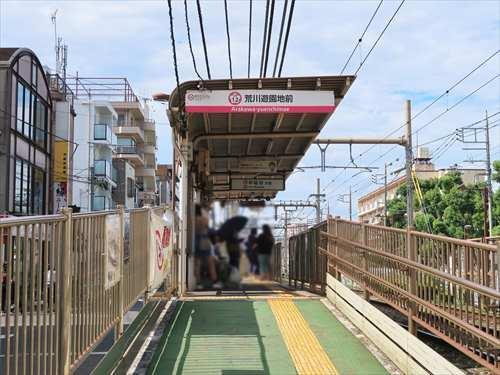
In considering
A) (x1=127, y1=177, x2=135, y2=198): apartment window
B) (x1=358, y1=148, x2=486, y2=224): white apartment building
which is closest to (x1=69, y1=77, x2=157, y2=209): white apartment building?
(x1=127, y1=177, x2=135, y2=198): apartment window

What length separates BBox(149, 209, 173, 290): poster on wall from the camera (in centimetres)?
802

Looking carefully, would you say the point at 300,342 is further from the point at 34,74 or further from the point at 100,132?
the point at 100,132

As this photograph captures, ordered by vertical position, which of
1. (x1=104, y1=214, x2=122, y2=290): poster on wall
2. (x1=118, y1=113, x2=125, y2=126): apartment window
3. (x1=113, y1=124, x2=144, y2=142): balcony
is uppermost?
(x1=118, y1=113, x2=125, y2=126): apartment window

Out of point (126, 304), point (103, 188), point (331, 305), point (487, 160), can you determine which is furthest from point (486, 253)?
point (103, 188)

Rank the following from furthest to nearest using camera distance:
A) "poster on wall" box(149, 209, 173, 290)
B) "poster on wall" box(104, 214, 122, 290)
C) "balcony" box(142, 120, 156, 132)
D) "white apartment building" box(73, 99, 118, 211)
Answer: "balcony" box(142, 120, 156, 132), "white apartment building" box(73, 99, 118, 211), "poster on wall" box(149, 209, 173, 290), "poster on wall" box(104, 214, 122, 290)

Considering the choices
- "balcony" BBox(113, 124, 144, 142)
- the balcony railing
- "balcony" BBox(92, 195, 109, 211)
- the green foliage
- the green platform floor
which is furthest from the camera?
"balcony" BBox(113, 124, 144, 142)

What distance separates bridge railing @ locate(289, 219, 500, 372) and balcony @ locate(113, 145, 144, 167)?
1814 inches

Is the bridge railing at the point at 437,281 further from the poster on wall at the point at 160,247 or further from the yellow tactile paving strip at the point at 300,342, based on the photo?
the poster on wall at the point at 160,247

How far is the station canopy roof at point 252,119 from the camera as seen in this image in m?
10.3

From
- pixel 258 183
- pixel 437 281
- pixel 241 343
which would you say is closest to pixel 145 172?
pixel 258 183

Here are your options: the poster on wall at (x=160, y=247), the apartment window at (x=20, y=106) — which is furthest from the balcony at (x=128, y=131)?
the poster on wall at (x=160, y=247)

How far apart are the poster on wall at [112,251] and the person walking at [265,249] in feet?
7.34

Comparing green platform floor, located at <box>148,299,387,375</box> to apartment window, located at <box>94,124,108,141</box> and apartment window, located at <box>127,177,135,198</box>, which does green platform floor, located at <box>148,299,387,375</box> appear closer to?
apartment window, located at <box>94,124,108,141</box>

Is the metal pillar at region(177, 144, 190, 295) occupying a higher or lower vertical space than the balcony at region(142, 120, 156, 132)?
lower
